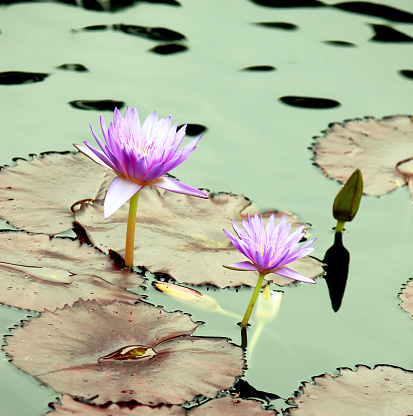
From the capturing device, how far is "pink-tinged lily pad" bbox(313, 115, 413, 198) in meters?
2.74

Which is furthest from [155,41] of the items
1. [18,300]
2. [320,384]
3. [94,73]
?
[320,384]

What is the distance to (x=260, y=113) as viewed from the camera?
123 inches

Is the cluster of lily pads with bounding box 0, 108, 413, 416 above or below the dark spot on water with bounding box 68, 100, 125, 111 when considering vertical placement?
below

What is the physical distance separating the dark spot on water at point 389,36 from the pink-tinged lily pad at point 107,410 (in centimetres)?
295

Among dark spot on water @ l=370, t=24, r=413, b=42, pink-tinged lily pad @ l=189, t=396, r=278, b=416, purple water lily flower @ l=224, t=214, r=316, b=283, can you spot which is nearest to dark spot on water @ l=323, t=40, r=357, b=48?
dark spot on water @ l=370, t=24, r=413, b=42

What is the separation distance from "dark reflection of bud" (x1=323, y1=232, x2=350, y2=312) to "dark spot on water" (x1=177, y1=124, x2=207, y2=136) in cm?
85

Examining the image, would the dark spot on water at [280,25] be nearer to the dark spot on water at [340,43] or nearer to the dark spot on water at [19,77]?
the dark spot on water at [340,43]

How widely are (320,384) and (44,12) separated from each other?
2.84 metres

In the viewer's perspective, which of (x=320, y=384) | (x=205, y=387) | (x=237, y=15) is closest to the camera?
(x=205, y=387)

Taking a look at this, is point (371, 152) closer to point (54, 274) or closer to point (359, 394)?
point (359, 394)

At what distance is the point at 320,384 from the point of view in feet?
5.68

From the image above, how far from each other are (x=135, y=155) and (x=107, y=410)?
69 centimetres

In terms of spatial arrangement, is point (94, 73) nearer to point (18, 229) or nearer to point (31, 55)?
point (31, 55)

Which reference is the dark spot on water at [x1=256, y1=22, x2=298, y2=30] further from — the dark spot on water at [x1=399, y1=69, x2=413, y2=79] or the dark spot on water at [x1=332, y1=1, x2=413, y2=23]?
the dark spot on water at [x1=399, y1=69, x2=413, y2=79]
